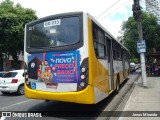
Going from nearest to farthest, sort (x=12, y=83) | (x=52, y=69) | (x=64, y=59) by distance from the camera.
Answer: (x=64, y=59)
(x=52, y=69)
(x=12, y=83)

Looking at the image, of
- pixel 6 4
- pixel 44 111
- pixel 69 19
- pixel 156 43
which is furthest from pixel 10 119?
pixel 6 4

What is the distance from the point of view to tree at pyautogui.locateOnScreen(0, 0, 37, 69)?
29.1m

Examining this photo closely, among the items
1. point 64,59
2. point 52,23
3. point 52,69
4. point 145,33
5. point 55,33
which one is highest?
point 145,33

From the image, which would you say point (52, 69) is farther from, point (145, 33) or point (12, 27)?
point (145, 33)

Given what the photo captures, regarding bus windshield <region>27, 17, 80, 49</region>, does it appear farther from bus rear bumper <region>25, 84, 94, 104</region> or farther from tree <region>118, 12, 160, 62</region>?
tree <region>118, 12, 160, 62</region>

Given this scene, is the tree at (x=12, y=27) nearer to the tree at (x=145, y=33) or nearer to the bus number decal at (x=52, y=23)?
the tree at (x=145, y=33)

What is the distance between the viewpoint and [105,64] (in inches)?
367

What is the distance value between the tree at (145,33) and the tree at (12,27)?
1302 cm

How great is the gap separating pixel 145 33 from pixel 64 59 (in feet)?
82.7

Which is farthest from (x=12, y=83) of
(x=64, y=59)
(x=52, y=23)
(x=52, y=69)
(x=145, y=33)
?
(x=145, y=33)

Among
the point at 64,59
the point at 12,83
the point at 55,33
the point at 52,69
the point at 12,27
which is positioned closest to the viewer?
the point at 64,59

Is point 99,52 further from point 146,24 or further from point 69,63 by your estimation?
point 146,24

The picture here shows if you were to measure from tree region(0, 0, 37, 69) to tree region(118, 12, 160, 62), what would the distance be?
13023 millimetres

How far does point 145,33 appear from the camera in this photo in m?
30.7
